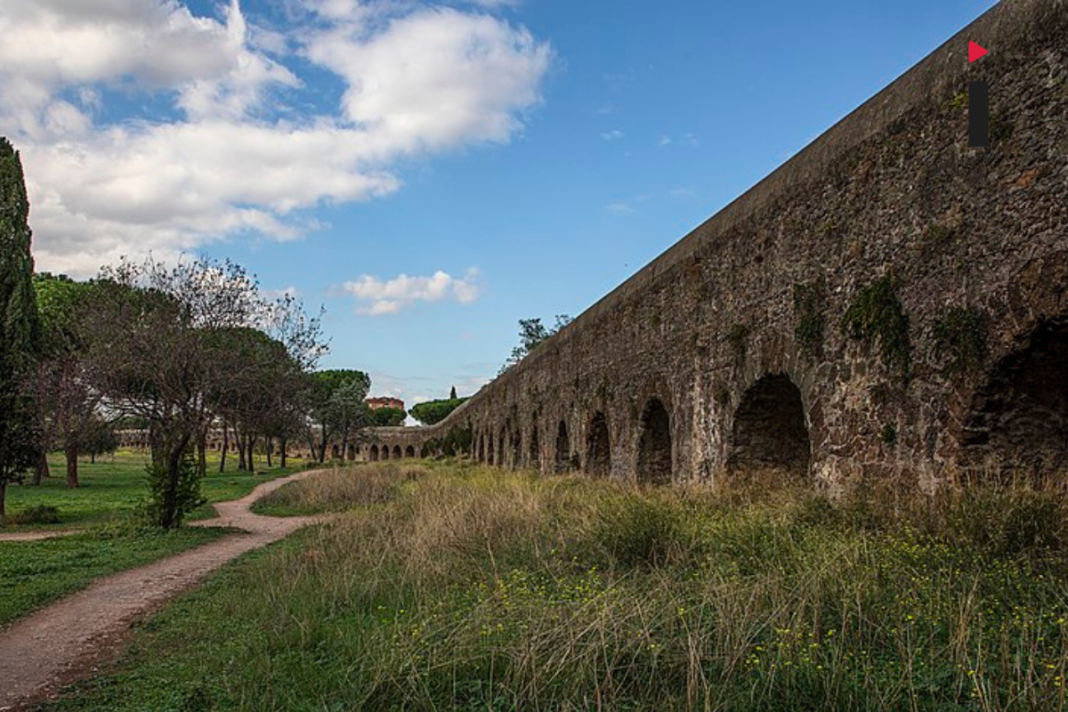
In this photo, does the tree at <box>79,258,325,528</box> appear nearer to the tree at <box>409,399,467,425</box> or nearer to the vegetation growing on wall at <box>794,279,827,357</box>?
the vegetation growing on wall at <box>794,279,827,357</box>

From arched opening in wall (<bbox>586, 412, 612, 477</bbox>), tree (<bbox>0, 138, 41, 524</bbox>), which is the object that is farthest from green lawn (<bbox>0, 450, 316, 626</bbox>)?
arched opening in wall (<bbox>586, 412, 612, 477</bbox>)

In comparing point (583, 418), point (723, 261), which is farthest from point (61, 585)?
point (583, 418)

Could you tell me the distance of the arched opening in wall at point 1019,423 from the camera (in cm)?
574

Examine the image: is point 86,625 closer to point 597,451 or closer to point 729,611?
point 729,611

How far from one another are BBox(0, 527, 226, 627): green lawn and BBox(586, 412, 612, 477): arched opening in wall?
7.81m

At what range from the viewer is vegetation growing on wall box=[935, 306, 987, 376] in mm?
5848

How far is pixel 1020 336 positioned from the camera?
215 inches

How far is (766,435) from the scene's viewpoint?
10.0 metres

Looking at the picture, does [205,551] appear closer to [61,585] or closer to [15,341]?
[61,585]

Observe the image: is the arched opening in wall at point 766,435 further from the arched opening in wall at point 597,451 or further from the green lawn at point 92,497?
the green lawn at point 92,497


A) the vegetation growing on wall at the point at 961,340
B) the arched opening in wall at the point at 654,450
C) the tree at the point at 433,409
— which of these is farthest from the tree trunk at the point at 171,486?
the tree at the point at 433,409

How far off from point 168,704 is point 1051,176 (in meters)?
6.20
